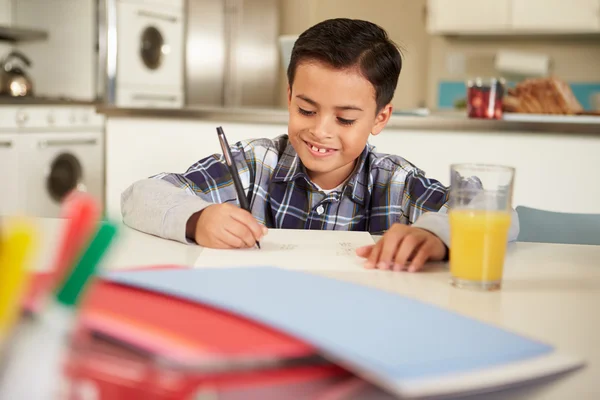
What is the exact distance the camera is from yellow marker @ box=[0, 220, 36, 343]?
0.24 meters

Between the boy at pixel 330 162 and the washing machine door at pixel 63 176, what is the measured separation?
240 cm

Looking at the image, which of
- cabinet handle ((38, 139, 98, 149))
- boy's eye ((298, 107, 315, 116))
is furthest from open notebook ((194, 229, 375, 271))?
cabinet handle ((38, 139, 98, 149))

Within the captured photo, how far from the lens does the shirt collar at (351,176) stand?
1374mm

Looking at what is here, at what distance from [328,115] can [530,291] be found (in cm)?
63

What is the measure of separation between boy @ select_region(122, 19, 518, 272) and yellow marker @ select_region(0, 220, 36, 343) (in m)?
0.83

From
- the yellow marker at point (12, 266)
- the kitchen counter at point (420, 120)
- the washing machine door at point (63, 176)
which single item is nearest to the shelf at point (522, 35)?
the washing machine door at point (63, 176)

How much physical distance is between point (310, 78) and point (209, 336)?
38.2 inches

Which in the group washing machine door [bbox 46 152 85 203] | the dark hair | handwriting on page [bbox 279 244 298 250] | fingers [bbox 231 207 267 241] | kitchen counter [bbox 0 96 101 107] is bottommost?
washing machine door [bbox 46 152 85 203]

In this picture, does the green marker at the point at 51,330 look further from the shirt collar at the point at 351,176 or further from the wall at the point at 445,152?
the wall at the point at 445,152

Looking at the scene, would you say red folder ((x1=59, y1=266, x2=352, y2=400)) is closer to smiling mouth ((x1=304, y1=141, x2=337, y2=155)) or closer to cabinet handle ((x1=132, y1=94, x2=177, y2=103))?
smiling mouth ((x1=304, y1=141, x2=337, y2=155))

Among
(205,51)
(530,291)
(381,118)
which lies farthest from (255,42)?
(530,291)

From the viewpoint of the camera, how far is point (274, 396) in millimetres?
346

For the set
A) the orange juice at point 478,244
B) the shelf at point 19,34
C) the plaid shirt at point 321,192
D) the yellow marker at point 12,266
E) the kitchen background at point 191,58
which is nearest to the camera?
the yellow marker at point 12,266

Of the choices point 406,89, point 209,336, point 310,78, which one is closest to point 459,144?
point 310,78
